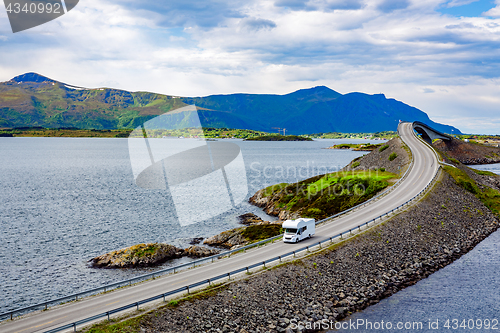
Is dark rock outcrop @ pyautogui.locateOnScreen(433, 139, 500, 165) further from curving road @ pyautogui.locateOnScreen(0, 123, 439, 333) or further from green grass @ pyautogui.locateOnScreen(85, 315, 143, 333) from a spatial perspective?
green grass @ pyautogui.locateOnScreen(85, 315, 143, 333)

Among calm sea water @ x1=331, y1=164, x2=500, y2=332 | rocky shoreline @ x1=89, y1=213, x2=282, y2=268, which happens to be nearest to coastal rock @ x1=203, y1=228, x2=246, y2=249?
rocky shoreline @ x1=89, y1=213, x2=282, y2=268

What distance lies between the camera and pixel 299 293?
33.6 m

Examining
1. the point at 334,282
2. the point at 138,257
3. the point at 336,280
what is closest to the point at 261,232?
the point at 138,257

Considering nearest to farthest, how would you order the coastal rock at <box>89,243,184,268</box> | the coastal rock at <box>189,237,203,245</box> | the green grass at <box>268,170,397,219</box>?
the coastal rock at <box>89,243,184,268</box>
the coastal rock at <box>189,237,203,245</box>
the green grass at <box>268,170,397,219</box>

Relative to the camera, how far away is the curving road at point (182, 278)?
26062 millimetres

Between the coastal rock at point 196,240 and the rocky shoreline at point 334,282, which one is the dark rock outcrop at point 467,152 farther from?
the coastal rock at point 196,240

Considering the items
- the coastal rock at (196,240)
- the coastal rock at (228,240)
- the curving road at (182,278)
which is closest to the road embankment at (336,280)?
the curving road at (182,278)

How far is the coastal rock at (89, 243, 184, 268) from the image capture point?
1924 inches

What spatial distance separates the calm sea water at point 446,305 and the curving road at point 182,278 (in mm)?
12241

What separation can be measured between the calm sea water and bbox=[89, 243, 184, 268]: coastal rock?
29.4 meters

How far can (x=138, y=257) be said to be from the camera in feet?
162

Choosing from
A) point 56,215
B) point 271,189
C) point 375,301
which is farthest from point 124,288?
point 271,189

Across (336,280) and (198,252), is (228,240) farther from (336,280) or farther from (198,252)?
(336,280)

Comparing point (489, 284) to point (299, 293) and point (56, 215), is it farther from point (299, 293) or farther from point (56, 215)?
point (56, 215)
